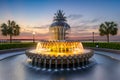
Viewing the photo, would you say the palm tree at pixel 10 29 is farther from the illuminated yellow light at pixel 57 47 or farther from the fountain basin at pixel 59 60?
the fountain basin at pixel 59 60

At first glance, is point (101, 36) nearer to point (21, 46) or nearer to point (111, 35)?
point (111, 35)

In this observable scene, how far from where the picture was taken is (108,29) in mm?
35812

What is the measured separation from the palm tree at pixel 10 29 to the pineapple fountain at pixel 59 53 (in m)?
24.2

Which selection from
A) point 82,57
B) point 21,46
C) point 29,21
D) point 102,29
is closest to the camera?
point 82,57

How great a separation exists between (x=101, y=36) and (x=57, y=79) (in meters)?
30.1

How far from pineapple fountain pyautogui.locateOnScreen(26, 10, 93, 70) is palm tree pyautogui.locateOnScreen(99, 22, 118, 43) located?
24247 mm

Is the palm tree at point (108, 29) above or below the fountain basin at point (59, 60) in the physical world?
above

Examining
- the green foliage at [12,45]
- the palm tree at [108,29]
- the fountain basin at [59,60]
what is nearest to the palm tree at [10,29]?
the green foliage at [12,45]

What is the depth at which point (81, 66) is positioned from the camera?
35.8ft

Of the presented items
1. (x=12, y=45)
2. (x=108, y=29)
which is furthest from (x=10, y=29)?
(x=108, y=29)

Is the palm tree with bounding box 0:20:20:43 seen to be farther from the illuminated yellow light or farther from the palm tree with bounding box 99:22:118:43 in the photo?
the illuminated yellow light

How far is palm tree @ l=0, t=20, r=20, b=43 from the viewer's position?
34.4 metres

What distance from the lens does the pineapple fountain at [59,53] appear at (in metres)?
10.3

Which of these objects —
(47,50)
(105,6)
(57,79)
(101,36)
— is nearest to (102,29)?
(101,36)
